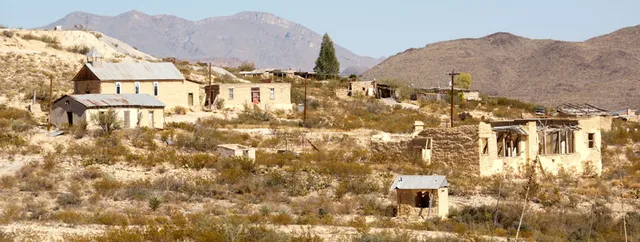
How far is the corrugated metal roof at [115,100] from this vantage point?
43291 mm

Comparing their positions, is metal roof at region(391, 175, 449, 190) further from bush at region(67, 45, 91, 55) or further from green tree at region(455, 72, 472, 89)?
green tree at region(455, 72, 472, 89)

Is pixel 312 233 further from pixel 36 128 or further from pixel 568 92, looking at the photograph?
pixel 568 92

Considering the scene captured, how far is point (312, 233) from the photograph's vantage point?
2497cm

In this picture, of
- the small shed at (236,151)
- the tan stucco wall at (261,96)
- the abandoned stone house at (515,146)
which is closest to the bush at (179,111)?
the tan stucco wall at (261,96)

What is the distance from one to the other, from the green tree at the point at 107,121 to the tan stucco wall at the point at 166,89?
7736 millimetres

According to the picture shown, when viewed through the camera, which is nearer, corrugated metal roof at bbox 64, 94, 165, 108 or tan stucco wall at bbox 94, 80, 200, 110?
corrugated metal roof at bbox 64, 94, 165, 108

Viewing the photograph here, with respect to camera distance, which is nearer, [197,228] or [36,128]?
[197,228]

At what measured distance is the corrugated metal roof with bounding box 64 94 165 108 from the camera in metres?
43.3

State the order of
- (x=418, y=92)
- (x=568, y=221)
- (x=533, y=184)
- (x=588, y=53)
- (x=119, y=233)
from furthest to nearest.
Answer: (x=588, y=53), (x=418, y=92), (x=533, y=184), (x=568, y=221), (x=119, y=233)

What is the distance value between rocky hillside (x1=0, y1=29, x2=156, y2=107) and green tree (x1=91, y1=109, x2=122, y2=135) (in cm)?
983

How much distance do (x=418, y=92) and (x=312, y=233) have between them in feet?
151

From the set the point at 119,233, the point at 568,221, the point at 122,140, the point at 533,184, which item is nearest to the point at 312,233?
the point at 119,233

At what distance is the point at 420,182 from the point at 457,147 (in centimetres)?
628

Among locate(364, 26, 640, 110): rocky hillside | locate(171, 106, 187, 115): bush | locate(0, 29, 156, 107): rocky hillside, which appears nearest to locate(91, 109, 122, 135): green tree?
locate(171, 106, 187, 115): bush
